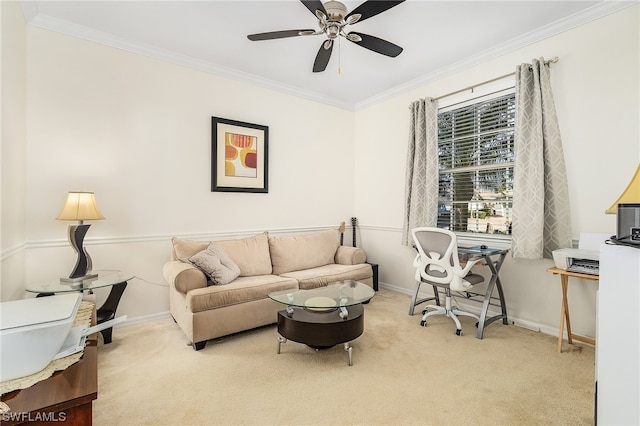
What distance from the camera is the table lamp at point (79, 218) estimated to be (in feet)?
8.53

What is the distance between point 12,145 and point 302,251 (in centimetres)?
280

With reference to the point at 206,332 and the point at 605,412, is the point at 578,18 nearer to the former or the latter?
the point at 605,412

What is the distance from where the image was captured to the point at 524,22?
2916 mm

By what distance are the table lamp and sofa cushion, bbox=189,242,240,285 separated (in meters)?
0.83

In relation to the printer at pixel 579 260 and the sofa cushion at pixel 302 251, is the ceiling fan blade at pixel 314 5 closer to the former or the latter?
the sofa cushion at pixel 302 251

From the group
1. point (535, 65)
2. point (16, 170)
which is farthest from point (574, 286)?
point (16, 170)

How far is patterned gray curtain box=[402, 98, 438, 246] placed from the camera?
3859 mm

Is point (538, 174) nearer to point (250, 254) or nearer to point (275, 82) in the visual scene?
point (250, 254)

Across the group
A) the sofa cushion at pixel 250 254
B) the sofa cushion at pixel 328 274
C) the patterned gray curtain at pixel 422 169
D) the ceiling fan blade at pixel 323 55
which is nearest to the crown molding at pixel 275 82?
the patterned gray curtain at pixel 422 169

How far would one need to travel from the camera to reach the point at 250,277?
335 cm

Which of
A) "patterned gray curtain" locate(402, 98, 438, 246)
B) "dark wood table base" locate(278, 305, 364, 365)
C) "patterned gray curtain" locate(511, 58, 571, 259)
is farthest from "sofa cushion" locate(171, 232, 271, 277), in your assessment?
"patterned gray curtain" locate(511, 58, 571, 259)

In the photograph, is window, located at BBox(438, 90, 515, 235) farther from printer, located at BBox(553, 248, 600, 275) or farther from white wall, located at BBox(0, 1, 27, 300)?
white wall, located at BBox(0, 1, 27, 300)

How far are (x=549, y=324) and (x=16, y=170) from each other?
4.77 m

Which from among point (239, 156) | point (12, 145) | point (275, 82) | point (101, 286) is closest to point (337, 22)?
point (275, 82)
